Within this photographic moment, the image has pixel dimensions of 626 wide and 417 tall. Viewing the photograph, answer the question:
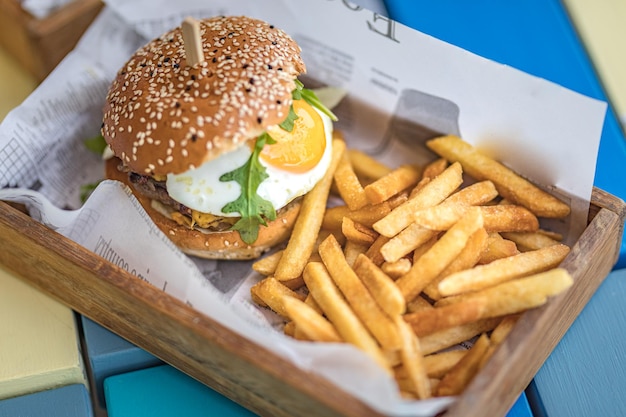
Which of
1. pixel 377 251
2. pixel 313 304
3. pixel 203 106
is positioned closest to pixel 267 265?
pixel 313 304

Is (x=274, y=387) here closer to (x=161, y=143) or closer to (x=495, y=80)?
(x=161, y=143)

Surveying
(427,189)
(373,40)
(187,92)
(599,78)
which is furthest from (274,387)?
(599,78)

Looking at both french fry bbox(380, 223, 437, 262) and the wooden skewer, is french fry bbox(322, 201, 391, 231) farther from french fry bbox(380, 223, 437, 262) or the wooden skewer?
the wooden skewer

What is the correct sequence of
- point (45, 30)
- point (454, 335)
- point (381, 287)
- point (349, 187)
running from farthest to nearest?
1. point (45, 30)
2. point (349, 187)
3. point (454, 335)
4. point (381, 287)

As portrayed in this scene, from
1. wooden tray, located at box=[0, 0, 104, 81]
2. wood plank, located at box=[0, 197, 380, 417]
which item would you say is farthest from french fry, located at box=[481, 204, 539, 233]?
wooden tray, located at box=[0, 0, 104, 81]

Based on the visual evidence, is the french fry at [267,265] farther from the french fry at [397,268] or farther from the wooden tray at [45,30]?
the wooden tray at [45,30]

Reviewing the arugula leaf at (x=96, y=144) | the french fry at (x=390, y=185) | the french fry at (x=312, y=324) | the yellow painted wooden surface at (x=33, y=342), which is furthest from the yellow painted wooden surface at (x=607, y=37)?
the yellow painted wooden surface at (x=33, y=342)

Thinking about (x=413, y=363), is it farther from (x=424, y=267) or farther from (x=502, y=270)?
(x=502, y=270)
